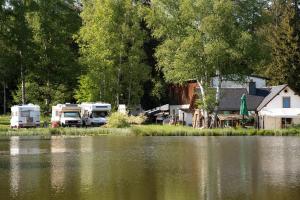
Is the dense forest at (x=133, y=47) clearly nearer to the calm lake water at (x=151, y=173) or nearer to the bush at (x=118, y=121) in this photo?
the bush at (x=118, y=121)

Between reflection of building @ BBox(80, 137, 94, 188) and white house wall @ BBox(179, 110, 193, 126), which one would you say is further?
white house wall @ BBox(179, 110, 193, 126)

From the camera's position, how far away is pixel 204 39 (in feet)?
182

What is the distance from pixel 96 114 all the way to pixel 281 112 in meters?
19.3

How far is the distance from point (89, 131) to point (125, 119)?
667 centimetres

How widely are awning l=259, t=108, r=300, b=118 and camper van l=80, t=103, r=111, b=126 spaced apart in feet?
53.9

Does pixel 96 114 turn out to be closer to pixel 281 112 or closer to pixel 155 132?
pixel 155 132

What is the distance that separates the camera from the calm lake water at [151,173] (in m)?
17.1

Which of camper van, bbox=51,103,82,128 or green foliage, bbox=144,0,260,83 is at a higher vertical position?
green foliage, bbox=144,0,260,83

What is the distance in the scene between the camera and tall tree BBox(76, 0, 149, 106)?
67.4 m

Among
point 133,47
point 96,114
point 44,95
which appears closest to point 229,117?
point 96,114

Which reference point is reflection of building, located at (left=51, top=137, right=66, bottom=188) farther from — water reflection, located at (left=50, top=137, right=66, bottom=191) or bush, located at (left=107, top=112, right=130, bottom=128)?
bush, located at (left=107, top=112, right=130, bottom=128)

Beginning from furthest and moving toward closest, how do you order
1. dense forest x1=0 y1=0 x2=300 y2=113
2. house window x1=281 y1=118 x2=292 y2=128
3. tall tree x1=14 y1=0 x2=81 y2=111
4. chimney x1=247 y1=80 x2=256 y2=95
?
tall tree x1=14 y1=0 x2=81 y2=111 < chimney x1=247 y1=80 x2=256 y2=95 < house window x1=281 y1=118 x2=292 y2=128 < dense forest x1=0 y1=0 x2=300 y2=113

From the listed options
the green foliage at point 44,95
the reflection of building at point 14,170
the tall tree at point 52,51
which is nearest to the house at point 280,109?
the tall tree at point 52,51

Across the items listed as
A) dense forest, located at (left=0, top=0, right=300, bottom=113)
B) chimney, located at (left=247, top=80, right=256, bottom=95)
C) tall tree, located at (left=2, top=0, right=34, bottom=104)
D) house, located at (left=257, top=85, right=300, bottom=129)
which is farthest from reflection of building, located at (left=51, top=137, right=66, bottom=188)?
chimney, located at (left=247, top=80, right=256, bottom=95)
